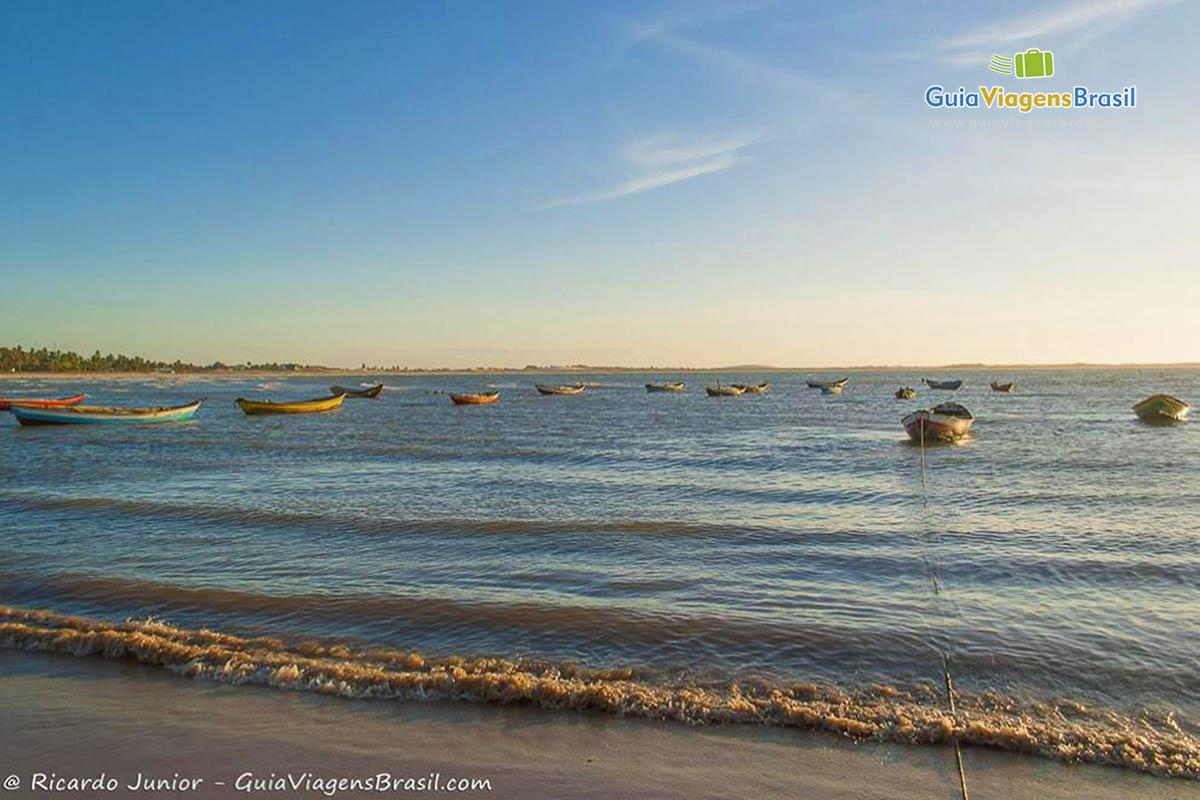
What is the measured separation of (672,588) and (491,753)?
5425mm

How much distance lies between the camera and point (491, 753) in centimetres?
588

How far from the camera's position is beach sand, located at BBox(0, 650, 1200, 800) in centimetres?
534

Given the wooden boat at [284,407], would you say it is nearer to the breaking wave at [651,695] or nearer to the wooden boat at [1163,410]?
the breaking wave at [651,695]

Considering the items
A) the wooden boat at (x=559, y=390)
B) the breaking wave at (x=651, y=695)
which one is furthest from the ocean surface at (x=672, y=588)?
the wooden boat at (x=559, y=390)

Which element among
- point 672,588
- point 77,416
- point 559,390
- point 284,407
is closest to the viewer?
point 672,588

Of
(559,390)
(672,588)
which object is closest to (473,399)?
(559,390)

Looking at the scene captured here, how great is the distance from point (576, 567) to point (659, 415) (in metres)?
47.5

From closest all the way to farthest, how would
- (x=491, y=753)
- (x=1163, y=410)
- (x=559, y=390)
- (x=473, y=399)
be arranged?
(x=491, y=753), (x=1163, y=410), (x=473, y=399), (x=559, y=390)

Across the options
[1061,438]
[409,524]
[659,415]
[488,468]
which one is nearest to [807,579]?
[409,524]

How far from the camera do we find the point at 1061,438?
3659 centimetres

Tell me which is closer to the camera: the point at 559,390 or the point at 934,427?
the point at 934,427

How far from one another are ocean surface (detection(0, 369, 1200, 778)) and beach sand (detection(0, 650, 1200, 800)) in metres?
0.32

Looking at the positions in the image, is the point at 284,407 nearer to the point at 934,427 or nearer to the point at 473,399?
the point at 473,399

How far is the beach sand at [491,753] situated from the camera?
5.34 meters
